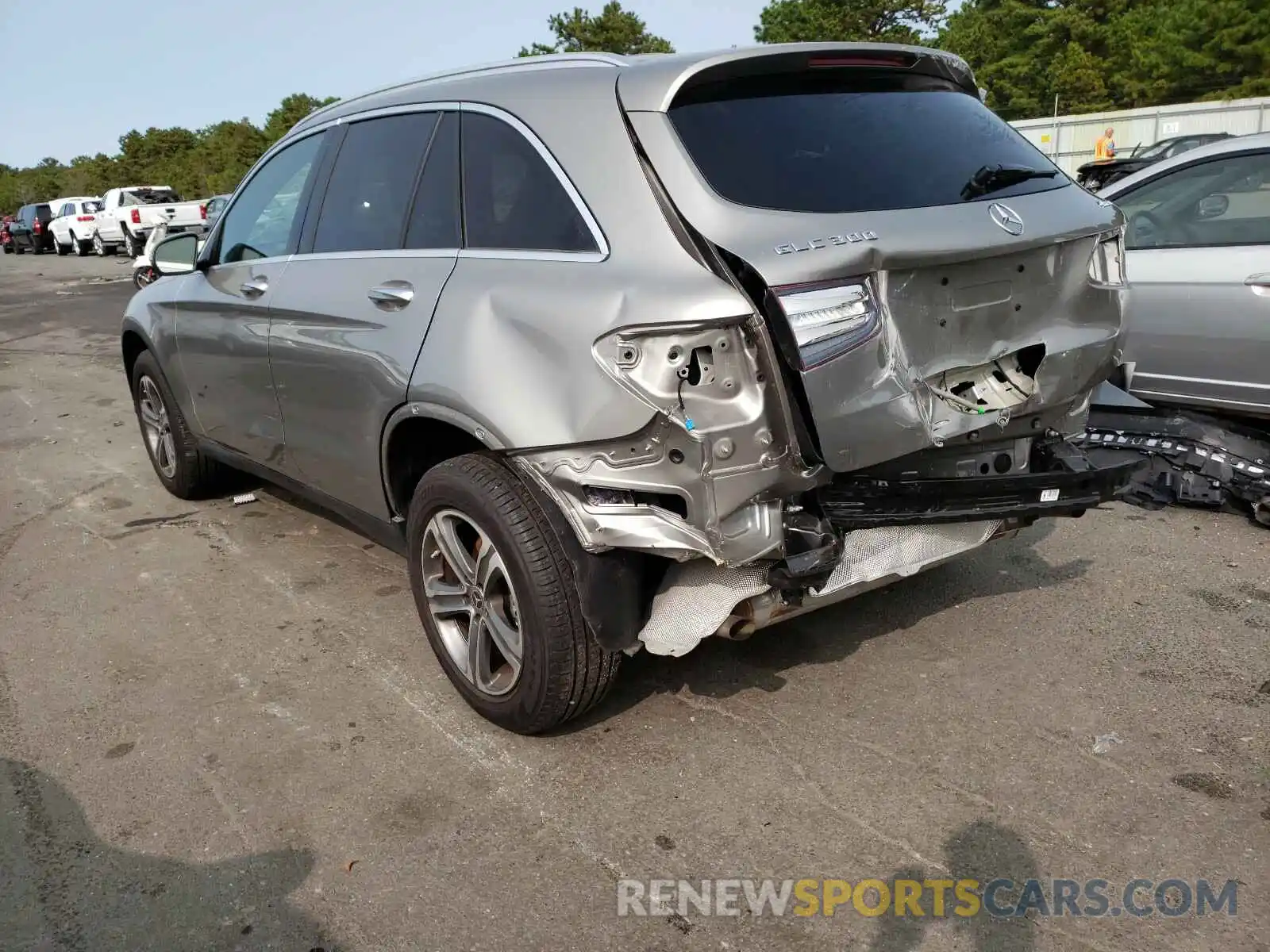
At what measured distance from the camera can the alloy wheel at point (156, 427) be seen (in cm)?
572

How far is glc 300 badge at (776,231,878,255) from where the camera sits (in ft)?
8.41

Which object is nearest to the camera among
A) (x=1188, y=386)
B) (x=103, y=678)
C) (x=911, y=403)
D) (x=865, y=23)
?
(x=911, y=403)

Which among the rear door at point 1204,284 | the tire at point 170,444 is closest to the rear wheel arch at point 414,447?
the tire at point 170,444

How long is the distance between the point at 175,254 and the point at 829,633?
3.90 meters

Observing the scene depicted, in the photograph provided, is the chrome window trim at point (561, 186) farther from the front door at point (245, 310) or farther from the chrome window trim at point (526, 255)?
the front door at point (245, 310)

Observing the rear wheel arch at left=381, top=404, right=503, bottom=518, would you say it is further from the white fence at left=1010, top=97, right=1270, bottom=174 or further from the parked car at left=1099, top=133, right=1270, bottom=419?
the white fence at left=1010, top=97, right=1270, bottom=174

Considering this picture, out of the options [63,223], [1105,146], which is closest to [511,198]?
[1105,146]

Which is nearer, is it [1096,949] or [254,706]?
[1096,949]

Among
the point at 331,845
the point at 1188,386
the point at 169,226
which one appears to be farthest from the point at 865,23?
the point at 331,845

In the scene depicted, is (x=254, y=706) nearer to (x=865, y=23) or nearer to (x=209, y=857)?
(x=209, y=857)

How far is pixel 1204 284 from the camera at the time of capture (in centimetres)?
501

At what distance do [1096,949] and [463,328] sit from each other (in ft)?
7.53

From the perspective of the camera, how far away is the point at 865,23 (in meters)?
48.8

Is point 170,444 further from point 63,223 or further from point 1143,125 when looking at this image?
point 63,223
